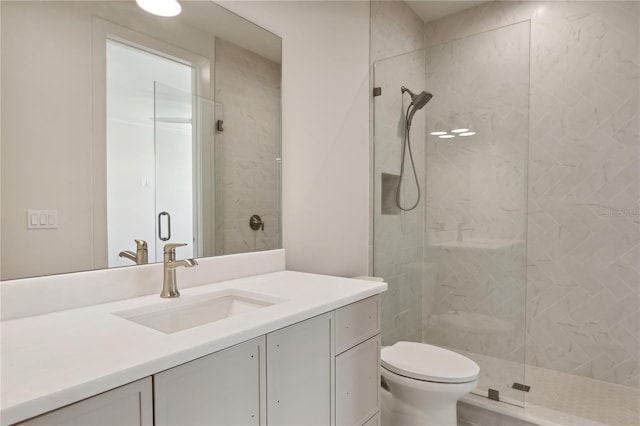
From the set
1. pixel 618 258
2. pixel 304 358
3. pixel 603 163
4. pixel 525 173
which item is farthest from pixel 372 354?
pixel 603 163

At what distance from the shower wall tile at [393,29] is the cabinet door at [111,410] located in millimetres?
2308

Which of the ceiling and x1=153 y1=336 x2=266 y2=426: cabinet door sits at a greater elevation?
the ceiling

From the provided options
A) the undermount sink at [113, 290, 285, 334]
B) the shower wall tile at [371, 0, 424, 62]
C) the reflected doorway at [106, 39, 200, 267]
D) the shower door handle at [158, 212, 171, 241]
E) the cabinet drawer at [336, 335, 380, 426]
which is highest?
the shower wall tile at [371, 0, 424, 62]

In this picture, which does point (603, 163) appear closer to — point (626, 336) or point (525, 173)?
point (525, 173)

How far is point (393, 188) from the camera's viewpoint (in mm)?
2469

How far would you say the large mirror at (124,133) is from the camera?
1056mm

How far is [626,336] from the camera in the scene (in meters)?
2.27

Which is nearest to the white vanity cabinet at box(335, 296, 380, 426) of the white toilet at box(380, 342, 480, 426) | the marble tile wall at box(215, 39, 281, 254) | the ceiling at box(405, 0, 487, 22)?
the white toilet at box(380, 342, 480, 426)

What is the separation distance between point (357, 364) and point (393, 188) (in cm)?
136

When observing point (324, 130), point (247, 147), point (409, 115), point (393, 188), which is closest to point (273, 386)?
point (247, 147)

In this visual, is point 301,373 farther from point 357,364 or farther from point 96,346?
point 96,346

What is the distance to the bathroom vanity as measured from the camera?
68cm

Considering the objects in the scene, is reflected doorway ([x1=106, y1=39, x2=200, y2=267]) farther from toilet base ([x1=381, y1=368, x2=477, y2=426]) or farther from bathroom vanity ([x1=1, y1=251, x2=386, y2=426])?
toilet base ([x1=381, y1=368, x2=477, y2=426])

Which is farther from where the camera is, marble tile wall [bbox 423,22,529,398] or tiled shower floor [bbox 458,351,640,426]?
marble tile wall [bbox 423,22,529,398]
